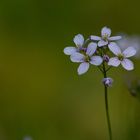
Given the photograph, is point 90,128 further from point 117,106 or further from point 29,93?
point 29,93

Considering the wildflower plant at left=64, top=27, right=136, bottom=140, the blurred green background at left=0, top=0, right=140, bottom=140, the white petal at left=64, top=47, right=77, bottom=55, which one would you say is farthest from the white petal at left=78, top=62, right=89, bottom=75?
the blurred green background at left=0, top=0, right=140, bottom=140

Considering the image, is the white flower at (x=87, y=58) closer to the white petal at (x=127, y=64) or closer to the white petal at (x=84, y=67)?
the white petal at (x=84, y=67)

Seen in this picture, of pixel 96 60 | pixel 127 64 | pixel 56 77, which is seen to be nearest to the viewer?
pixel 96 60

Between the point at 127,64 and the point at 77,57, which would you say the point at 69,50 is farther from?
the point at 127,64

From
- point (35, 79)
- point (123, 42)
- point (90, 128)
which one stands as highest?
point (123, 42)

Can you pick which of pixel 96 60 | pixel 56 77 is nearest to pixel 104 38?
pixel 96 60

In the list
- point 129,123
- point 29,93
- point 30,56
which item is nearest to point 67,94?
point 29,93
